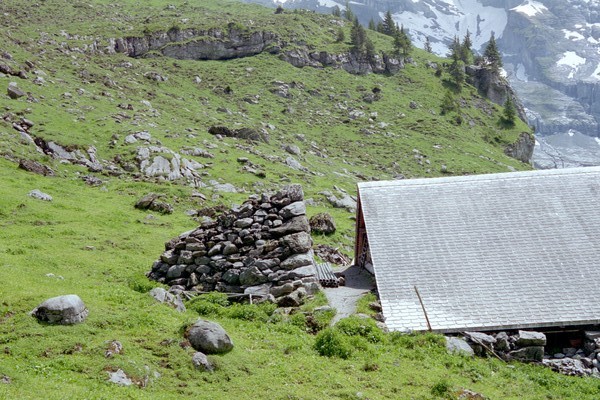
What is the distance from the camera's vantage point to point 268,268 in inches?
911

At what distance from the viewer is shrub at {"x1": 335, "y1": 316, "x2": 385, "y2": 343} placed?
1898 cm

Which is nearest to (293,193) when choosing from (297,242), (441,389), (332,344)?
(297,242)

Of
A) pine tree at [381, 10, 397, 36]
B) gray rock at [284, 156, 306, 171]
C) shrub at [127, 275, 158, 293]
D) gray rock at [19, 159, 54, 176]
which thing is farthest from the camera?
pine tree at [381, 10, 397, 36]

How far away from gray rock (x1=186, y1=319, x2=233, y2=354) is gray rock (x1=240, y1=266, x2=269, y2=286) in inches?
254

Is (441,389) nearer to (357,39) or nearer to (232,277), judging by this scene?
(232,277)

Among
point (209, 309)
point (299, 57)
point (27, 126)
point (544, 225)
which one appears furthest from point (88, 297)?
point (299, 57)

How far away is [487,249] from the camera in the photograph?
23.0 m

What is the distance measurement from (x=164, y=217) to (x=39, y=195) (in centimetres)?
853

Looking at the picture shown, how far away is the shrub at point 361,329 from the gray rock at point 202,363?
18.9 ft

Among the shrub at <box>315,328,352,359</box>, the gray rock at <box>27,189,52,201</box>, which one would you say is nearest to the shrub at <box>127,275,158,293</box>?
the shrub at <box>315,328,352,359</box>

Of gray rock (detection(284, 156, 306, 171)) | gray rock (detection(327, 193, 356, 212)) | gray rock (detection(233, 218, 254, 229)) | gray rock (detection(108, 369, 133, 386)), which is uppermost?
gray rock (detection(108, 369, 133, 386))

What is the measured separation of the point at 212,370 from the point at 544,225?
1707 centimetres

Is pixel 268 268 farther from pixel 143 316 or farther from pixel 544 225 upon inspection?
pixel 544 225

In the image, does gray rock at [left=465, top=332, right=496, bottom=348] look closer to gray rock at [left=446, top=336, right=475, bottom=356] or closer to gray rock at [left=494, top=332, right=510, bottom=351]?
gray rock at [left=494, top=332, right=510, bottom=351]
